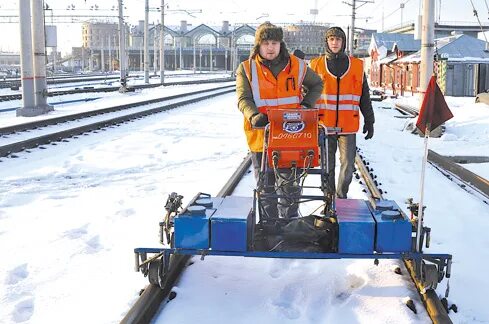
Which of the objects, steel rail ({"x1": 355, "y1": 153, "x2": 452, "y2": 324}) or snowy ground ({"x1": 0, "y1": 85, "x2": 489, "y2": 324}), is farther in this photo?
snowy ground ({"x1": 0, "y1": 85, "x2": 489, "y2": 324})

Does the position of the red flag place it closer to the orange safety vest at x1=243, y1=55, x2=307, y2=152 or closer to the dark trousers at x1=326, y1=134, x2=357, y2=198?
the orange safety vest at x1=243, y1=55, x2=307, y2=152

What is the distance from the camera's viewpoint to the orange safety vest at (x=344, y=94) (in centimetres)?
646

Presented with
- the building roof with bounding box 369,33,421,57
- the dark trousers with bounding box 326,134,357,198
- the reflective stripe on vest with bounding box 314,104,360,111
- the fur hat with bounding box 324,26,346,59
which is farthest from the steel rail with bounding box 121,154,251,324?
the building roof with bounding box 369,33,421,57

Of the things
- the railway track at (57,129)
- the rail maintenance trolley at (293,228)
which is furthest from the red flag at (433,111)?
the railway track at (57,129)

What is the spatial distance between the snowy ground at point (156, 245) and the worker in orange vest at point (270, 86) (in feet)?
2.11

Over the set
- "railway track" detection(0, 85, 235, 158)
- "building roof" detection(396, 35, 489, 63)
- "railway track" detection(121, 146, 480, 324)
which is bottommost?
"railway track" detection(121, 146, 480, 324)

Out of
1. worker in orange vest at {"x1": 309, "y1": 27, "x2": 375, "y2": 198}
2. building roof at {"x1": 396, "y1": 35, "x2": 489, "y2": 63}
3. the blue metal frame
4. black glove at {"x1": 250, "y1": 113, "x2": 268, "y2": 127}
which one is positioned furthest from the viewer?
building roof at {"x1": 396, "y1": 35, "x2": 489, "y2": 63}

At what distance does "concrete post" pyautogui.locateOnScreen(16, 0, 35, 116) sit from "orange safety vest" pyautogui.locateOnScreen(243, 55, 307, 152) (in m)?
16.5

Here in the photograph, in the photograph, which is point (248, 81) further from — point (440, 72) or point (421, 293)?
point (440, 72)

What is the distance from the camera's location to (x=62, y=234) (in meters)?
6.09

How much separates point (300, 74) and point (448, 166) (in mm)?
6589

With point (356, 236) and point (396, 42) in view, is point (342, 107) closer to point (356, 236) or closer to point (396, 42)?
point (356, 236)

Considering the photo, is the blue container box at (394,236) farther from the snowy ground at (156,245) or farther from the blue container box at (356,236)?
the snowy ground at (156,245)

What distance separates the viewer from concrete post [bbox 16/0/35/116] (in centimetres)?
1944
